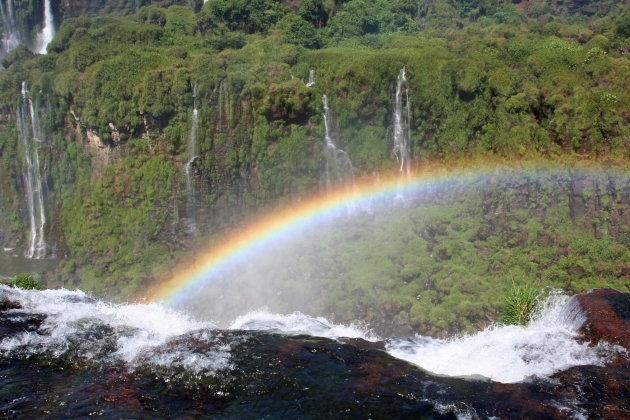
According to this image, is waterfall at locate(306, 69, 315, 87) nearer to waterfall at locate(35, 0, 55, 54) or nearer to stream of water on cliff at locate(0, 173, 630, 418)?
stream of water on cliff at locate(0, 173, 630, 418)

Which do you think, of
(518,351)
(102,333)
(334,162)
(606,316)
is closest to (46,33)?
(334,162)

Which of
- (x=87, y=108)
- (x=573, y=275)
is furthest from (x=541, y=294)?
(x=87, y=108)

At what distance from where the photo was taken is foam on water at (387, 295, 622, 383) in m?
11.4

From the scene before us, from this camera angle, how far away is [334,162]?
30219 millimetres

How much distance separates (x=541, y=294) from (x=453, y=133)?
504 inches

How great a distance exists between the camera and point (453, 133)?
3023 centimetres

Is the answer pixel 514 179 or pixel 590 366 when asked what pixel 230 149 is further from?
pixel 590 366

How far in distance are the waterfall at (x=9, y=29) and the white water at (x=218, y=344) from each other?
5832 cm

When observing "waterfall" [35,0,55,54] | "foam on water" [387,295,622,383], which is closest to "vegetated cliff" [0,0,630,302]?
"foam on water" [387,295,622,383]

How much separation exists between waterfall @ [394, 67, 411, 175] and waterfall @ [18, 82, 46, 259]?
1057 inches

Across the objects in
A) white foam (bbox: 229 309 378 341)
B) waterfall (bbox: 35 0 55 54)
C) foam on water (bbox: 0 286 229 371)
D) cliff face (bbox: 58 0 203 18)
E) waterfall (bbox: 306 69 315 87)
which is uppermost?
cliff face (bbox: 58 0 203 18)

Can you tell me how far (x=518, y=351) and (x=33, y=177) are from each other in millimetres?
36852

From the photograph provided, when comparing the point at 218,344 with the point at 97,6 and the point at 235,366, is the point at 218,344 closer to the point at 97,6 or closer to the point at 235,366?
the point at 235,366

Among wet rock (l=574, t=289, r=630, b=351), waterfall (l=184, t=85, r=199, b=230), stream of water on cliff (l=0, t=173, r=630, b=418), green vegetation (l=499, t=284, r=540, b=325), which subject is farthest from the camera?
waterfall (l=184, t=85, r=199, b=230)
